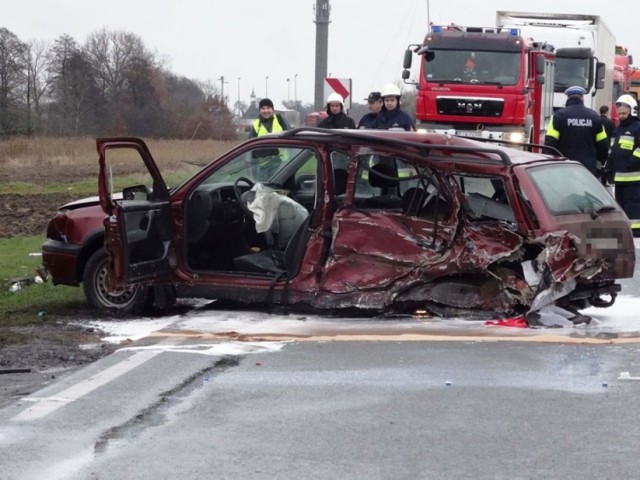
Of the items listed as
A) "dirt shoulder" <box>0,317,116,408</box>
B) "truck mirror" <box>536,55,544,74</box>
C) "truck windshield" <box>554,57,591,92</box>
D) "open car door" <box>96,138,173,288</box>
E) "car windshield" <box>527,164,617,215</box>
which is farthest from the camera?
"truck windshield" <box>554,57,591,92</box>

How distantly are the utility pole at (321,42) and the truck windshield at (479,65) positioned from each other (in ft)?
20.8

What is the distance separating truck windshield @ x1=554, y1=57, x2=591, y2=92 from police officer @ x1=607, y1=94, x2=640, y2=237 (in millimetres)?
12675

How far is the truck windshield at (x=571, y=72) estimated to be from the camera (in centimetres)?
2727

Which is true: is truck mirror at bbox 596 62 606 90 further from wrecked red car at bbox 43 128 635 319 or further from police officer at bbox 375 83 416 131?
wrecked red car at bbox 43 128 635 319

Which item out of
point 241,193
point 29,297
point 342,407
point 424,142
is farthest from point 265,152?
point 342,407

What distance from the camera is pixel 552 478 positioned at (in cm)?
491

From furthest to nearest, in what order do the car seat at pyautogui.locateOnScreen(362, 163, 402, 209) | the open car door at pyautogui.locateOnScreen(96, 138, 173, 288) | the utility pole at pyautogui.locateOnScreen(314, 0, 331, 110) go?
1. the utility pole at pyautogui.locateOnScreen(314, 0, 331, 110)
2. the car seat at pyautogui.locateOnScreen(362, 163, 402, 209)
3. the open car door at pyautogui.locateOnScreen(96, 138, 173, 288)

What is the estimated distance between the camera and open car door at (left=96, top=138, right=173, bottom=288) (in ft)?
29.1

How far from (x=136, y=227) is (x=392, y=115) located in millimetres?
5683

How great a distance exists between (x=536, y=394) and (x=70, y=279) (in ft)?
15.1

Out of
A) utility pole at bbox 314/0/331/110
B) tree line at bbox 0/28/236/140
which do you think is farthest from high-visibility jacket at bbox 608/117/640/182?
tree line at bbox 0/28/236/140

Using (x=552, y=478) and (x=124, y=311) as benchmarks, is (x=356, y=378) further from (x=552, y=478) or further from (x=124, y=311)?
(x=124, y=311)

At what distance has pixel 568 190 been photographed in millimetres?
8891

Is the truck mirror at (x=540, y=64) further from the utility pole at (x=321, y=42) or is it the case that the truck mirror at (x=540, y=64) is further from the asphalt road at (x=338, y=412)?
the asphalt road at (x=338, y=412)
